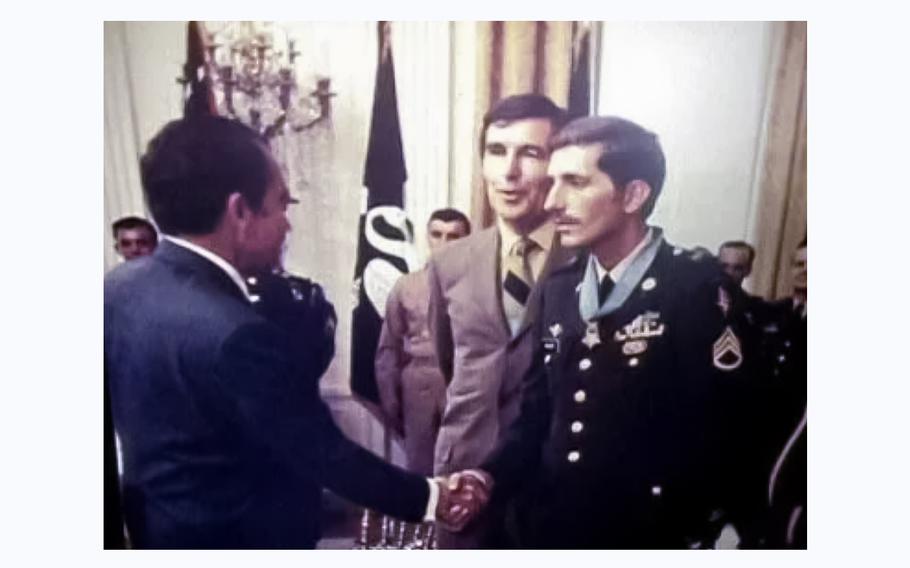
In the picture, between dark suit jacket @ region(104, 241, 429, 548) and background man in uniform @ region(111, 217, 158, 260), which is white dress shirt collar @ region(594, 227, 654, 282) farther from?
background man in uniform @ region(111, 217, 158, 260)

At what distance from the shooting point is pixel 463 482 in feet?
5.55

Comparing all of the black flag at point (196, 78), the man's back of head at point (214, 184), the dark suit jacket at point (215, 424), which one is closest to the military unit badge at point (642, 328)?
the dark suit jacket at point (215, 424)

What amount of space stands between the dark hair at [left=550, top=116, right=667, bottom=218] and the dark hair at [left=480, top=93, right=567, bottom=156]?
0.22ft

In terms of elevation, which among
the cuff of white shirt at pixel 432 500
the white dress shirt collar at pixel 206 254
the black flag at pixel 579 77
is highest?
the black flag at pixel 579 77

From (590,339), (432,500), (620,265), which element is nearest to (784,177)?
(620,265)

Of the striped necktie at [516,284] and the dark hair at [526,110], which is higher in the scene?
the dark hair at [526,110]

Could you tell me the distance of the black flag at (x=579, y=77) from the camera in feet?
5.44

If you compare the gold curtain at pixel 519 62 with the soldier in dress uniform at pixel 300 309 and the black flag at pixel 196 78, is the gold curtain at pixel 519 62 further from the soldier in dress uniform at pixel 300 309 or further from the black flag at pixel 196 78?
the black flag at pixel 196 78

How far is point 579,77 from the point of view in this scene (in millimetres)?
1659

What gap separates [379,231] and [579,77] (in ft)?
1.26

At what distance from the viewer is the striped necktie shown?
1.68 m
